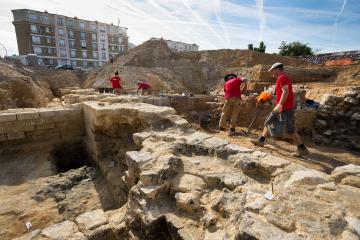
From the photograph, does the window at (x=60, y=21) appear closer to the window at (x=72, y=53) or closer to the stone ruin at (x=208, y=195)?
the window at (x=72, y=53)

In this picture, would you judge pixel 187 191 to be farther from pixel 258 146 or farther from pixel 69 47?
pixel 69 47

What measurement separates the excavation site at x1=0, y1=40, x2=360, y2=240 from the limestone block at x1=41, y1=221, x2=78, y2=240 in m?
0.01

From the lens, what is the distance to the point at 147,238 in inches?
90.5

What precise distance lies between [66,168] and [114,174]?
199cm

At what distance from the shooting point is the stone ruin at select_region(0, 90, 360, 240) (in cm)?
177

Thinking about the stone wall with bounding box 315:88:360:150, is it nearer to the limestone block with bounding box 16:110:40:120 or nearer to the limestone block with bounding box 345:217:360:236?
the limestone block with bounding box 345:217:360:236

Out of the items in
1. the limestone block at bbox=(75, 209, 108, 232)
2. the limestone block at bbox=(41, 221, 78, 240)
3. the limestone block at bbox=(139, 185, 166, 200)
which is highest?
the limestone block at bbox=(139, 185, 166, 200)

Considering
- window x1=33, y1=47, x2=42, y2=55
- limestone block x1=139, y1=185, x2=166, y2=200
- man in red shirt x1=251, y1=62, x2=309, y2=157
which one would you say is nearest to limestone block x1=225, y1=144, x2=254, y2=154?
limestone block x1=139, y1=185, x2=166, y2=200

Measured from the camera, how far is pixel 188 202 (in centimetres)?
236

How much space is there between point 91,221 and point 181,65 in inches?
896

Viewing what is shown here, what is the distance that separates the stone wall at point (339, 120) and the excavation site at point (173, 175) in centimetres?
3

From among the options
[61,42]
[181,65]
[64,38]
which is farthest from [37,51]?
[181,65]

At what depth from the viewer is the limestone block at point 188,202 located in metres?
2.35

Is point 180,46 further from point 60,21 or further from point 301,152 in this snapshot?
point 301,152
